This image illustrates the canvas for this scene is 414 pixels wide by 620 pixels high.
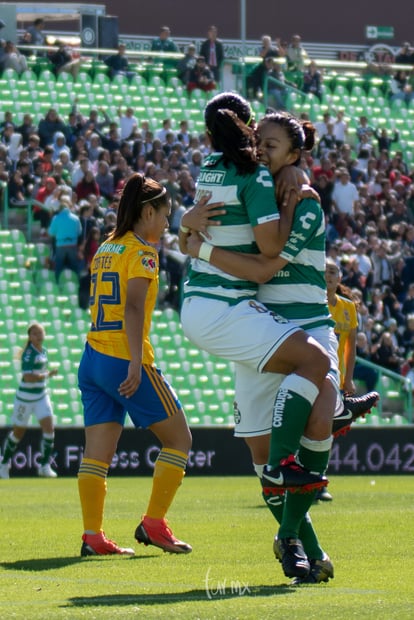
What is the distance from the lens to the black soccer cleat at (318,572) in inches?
266

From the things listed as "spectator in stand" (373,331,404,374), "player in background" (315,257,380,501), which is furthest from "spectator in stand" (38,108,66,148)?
"player in background" (315,257,380,501)

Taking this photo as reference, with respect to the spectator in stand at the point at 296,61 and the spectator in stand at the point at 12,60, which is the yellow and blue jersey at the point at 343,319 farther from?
the spectator in stand at the point at 296,61

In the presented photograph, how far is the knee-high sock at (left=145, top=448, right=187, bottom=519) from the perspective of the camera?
8742mm

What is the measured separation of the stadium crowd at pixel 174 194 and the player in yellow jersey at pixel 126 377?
41.3 feet

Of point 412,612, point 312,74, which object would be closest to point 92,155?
point 312,74

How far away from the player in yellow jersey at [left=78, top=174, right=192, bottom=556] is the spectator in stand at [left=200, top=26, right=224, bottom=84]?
2260cm

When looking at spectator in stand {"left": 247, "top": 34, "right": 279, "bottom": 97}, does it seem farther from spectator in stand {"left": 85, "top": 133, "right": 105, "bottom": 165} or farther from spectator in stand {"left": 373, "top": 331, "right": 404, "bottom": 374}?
spectator in stand {"left": 373, "top": 331, "right": 404, "bottom": 374}

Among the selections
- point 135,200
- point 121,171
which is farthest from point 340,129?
point 135,200

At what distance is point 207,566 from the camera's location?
776 centimetres

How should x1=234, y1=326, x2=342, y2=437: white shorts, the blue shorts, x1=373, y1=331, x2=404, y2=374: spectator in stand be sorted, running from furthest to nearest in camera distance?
1. x1=373, y1=331, x2=404, y2=374: spectator in stand
2. the blue shorts
3. x1=234, y1=326, x2=342, y2=437: white shorts

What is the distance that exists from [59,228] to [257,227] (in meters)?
16.2

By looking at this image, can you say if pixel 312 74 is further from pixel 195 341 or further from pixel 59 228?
Result: pixel 195 341

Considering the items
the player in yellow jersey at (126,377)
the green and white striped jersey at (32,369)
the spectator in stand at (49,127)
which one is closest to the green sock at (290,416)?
the player in yellow jersey at (126,377)

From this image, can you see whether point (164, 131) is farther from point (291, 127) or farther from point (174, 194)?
point (291, 127)
